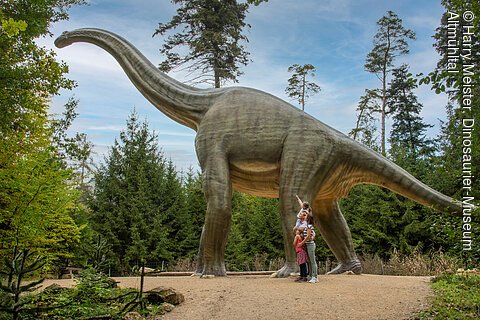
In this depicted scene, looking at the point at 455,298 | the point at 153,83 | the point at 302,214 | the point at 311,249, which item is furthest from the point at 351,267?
the point at 153,83

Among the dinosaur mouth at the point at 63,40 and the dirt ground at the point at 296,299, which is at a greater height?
the dinosaur mouth at the point at 63,40

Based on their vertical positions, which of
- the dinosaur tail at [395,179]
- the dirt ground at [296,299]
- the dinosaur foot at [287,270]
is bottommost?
the dirt ground at [296,299]

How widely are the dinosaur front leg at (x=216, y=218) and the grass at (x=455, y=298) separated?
12.5ft

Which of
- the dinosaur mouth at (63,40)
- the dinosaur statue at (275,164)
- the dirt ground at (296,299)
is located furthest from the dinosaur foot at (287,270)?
the dinosaur mouth at (63,40)

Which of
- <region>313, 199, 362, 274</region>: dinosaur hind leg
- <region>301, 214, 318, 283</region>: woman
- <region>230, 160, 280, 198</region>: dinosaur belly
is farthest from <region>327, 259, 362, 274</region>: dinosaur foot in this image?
<region>301, 214, 318, 283</region>: woman

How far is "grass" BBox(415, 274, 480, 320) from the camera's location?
579 cm

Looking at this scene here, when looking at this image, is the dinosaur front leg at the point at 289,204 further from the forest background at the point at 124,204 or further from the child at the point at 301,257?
the forest background at the point at 124,204

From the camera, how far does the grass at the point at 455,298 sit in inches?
228

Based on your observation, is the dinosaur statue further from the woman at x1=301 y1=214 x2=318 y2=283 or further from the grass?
the grass

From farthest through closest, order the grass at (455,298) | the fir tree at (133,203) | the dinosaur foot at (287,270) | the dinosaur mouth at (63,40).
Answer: the fir tree at (133,203) < the dinosaur mouth at (63,40) < the dinosaur foot at (287,270) < the grass at (455,298)

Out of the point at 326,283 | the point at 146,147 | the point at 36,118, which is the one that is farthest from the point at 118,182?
the point at 326,283

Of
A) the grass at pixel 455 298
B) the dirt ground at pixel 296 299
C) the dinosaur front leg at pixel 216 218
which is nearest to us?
the grass at pixel 455 298

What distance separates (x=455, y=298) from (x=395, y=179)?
2.75 metres

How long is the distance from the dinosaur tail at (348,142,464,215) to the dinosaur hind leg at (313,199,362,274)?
1115 mm
